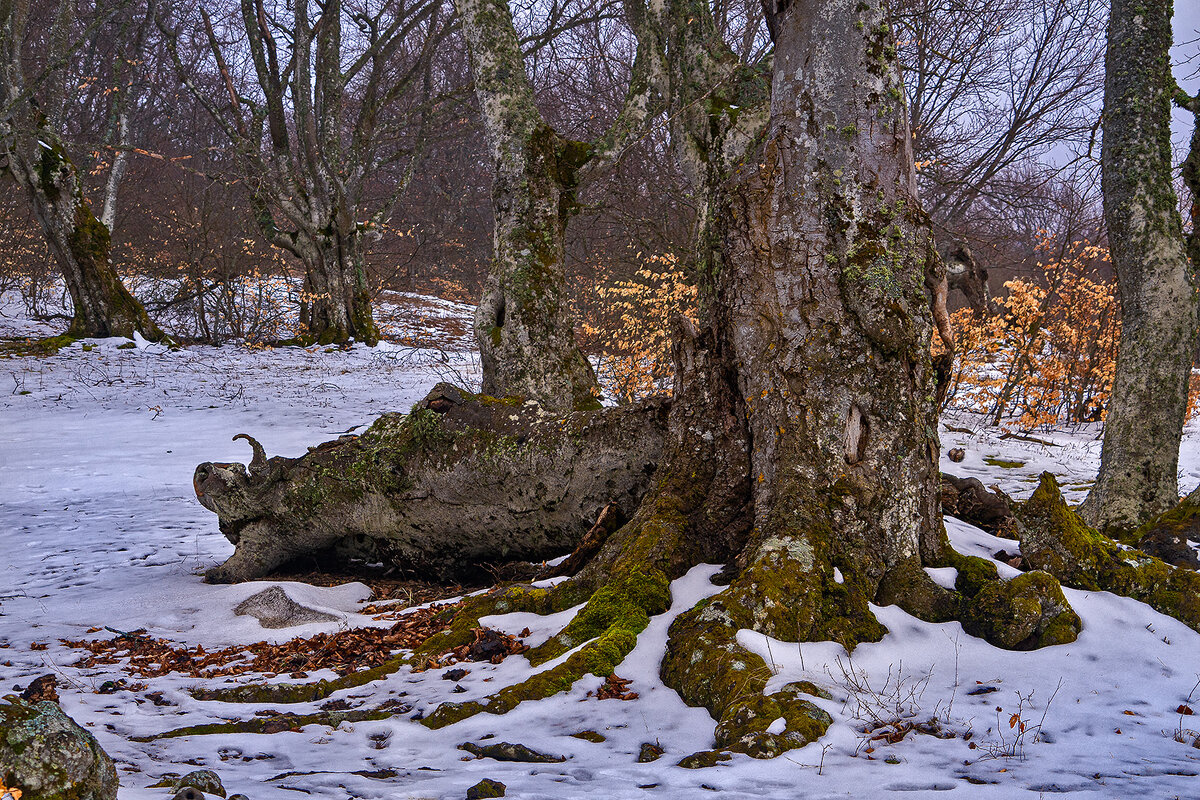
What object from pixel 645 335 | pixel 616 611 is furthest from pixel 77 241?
pixel 616 611

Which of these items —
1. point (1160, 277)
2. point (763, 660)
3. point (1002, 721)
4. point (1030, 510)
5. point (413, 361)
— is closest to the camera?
point (1002, 721)

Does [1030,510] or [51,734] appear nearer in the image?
[51,734]

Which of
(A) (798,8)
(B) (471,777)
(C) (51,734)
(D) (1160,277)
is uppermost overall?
(A) (798,8)

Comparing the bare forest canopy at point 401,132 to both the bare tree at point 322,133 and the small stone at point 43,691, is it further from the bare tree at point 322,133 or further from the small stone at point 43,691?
the small stone at point 43,691

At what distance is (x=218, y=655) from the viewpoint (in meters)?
3.40

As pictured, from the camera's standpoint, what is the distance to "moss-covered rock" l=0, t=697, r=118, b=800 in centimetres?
131

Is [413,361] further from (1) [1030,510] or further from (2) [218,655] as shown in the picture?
(1) [1030,510]

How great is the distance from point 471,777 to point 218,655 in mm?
2087

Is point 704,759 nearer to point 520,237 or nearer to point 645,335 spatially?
point 520,237

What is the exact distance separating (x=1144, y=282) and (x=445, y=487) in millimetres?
5145

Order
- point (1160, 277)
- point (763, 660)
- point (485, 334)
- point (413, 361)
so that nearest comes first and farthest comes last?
point (763, 660) < point (1160, 277) < point (485, 334) < point (413, 361)

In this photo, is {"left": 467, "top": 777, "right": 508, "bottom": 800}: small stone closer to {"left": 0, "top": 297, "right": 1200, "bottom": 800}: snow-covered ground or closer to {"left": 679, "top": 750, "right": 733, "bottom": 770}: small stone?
{"left": 0, "top": 297, "right": 1200, "bottom": 800}: snow-covered ground

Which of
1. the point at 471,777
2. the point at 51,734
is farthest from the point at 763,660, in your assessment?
the point at 51,734

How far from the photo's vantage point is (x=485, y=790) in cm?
171
